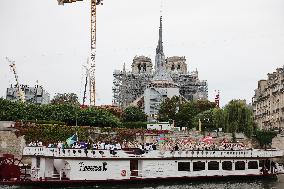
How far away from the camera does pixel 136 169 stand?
3528cm

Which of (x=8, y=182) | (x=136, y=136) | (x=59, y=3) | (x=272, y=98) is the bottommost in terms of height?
(x=8, y=182)

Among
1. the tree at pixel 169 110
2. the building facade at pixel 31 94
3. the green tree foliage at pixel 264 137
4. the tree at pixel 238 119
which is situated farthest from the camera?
the building facade at pixel 31 94

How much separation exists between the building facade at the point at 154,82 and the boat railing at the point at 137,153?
73.1 m

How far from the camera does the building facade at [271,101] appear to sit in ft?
252

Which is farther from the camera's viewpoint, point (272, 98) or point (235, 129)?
point (272, 98)

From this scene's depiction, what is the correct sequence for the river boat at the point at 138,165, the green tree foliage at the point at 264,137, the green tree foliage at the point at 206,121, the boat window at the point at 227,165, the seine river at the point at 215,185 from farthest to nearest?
1. the green tree foliage at the point at 206,121
2. the green tree foliage at the point at 264,137
3. the boat window at the point at 227,165
4. the seine river at the point at 215,185
5. the river boat at the point at 138,165

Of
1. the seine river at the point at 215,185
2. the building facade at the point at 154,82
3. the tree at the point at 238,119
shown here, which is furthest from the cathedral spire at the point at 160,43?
the seine river at the point at 215,185

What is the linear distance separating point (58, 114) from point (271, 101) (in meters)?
45.4

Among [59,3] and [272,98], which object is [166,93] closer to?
[272,98]

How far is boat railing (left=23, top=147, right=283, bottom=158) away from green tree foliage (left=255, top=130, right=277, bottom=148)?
21544 millimetres

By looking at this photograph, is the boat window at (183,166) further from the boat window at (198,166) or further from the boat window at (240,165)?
the boat window at (240,165)

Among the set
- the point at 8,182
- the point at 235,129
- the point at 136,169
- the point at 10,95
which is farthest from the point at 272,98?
the point at 10,95

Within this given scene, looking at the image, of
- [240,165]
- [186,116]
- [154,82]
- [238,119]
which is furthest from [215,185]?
[154,82]

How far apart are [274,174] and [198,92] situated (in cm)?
8673
